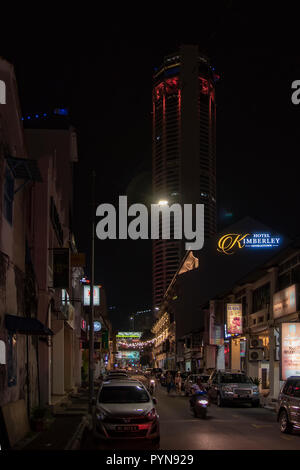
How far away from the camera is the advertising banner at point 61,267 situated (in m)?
25.3

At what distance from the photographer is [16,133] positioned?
57.8 ft

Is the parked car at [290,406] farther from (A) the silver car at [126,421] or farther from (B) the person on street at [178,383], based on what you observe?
(B) the person on street at [178,383]

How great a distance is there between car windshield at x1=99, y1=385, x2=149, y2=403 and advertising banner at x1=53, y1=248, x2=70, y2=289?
9.14 m

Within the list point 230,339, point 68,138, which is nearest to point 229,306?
point 230,339

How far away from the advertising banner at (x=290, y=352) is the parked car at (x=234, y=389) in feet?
9.72

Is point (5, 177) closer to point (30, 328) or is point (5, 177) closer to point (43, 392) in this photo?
point (30, 328)

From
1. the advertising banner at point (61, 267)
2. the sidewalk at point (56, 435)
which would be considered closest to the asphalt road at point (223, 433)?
the sidewalk at point (56, 435)

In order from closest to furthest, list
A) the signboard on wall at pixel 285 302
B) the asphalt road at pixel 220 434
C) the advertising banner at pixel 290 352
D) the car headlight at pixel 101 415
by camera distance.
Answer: the car headlight at pixel 101 415 < the asphalt road at pixel 220 434 < the advertising banner at pixel 290 352 < the signboard on wall at pixel 285 302

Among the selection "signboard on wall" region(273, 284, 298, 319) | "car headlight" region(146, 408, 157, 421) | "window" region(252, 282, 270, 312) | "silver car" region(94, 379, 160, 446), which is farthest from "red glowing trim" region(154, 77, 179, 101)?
"car headlight" region(146, 408, 157, 421)

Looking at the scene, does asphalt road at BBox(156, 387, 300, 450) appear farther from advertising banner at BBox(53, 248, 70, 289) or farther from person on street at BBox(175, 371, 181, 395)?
person on street at BBox(175, 371, 181, 395)

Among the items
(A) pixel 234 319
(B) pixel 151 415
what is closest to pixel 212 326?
(A) pixel 234 319

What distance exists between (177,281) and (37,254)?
68.7m

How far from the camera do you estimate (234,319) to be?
4297 centimetres

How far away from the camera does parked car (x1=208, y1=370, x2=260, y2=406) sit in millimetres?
30797
